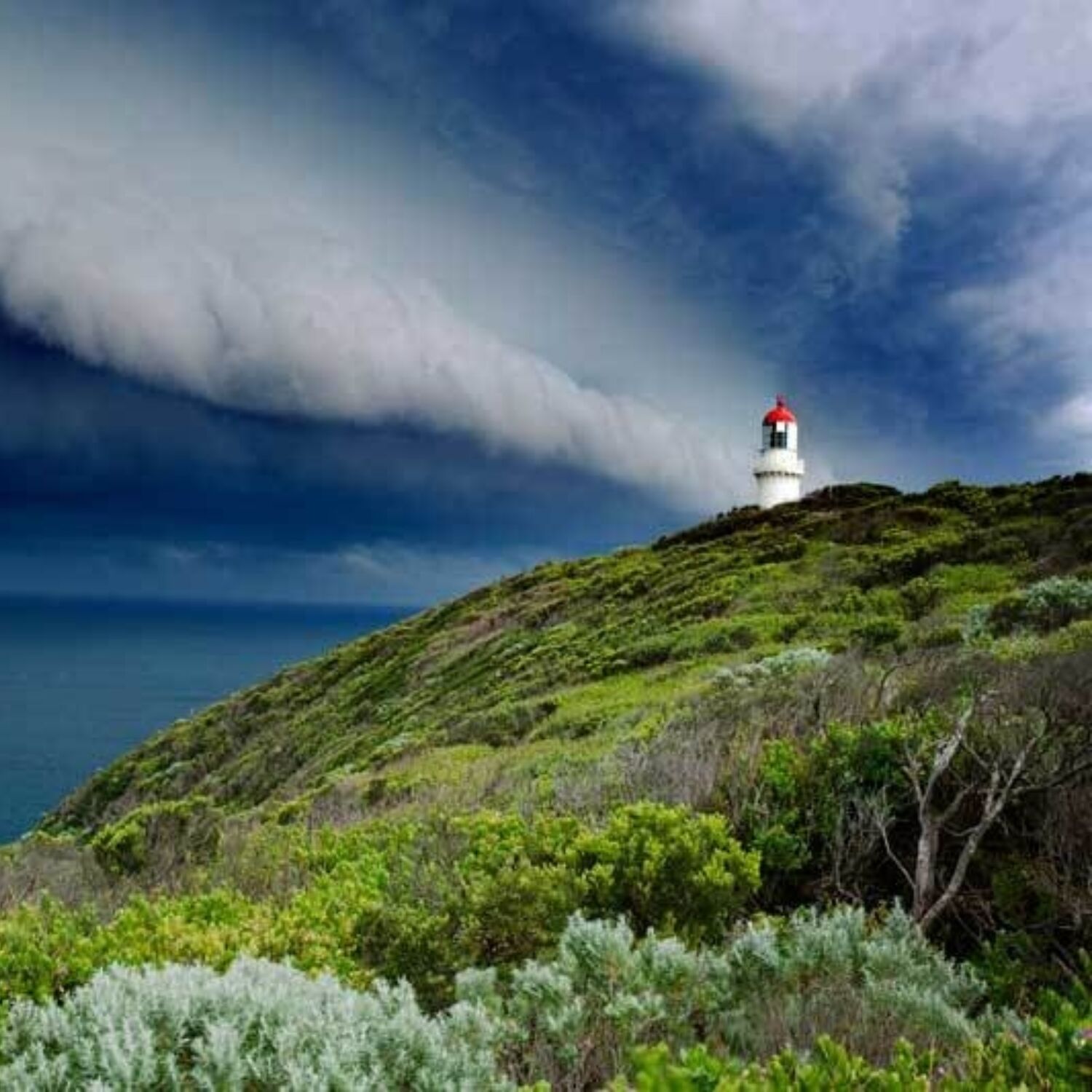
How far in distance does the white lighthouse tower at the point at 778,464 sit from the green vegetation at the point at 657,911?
145 ft

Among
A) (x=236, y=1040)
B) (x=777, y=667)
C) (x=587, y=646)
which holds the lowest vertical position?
(x=236, y=1040)

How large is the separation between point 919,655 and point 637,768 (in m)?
6.16

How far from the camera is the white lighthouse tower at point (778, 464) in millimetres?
60000

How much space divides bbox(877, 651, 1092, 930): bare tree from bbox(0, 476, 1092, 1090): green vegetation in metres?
0.03

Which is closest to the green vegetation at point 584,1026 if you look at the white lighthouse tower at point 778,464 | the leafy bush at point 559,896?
the leafy bush at point 559,896

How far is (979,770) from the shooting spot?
694cm

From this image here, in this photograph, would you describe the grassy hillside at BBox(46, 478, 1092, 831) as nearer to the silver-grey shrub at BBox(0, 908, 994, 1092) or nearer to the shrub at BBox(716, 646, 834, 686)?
the shrub at BBox(716, 646, 834, 686)

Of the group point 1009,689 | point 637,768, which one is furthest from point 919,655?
point 637,768

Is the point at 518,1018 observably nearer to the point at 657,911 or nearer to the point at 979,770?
the point at 657,911

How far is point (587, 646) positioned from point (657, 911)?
79.1 feet

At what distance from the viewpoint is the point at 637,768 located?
902 centimetres

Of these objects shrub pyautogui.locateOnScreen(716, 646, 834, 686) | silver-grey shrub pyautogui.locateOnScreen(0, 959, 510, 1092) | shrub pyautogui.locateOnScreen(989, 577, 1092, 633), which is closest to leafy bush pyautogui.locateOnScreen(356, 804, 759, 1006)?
silver-grey shrub pyautogui.locateOnScreen(0, 959, 510, 1092)

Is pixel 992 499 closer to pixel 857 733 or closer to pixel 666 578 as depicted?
pixel 666 578

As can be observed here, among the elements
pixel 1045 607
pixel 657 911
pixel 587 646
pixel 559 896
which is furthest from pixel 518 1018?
pixel 587 646
